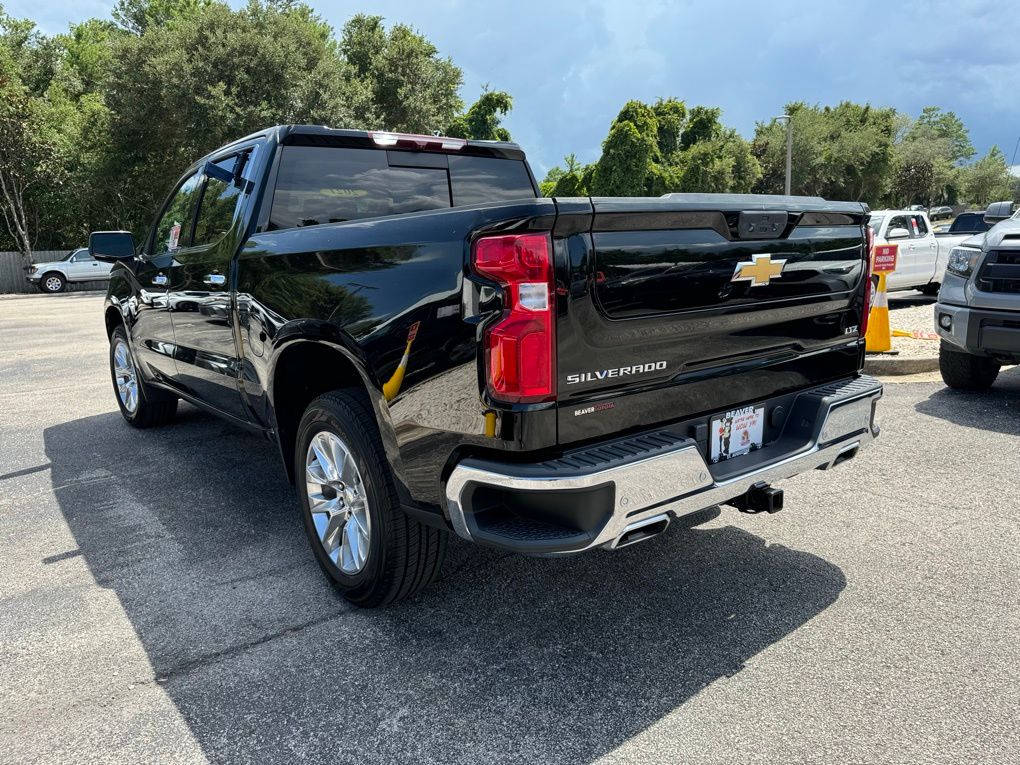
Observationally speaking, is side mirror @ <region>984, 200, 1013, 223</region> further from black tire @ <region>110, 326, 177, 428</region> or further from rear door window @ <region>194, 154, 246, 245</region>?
black tire @ <region>110, 326, 177, 428</region>

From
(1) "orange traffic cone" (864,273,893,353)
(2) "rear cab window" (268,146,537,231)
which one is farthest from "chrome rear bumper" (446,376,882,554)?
(1) "orange traffic cone" (864,273,893,353)

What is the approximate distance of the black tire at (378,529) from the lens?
2742 millimetres

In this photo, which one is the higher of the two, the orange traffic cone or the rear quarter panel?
the rear quarter panel

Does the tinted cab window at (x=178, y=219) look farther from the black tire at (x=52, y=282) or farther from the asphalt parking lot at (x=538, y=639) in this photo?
the black tire at (x=52, y=282)

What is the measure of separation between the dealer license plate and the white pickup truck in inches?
438

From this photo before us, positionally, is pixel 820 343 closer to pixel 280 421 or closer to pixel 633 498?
pixel 633 498

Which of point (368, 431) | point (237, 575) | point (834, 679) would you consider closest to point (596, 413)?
point (368, 431)

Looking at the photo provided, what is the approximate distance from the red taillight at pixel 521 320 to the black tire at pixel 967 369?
210 inches

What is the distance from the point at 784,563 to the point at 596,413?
5.12 ft

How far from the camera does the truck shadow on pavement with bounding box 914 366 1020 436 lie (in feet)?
17.9

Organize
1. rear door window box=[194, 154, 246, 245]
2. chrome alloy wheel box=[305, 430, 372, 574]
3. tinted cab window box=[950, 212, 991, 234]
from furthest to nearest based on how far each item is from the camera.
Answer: tinted cab window box=[950, 212, 991, 234]
rear door window box=[194, 154, 246, 245]
chrome alloy wheel box=[305, 430, 372, 574]

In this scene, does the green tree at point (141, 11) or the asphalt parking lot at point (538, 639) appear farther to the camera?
the green tree at point (141, 11)

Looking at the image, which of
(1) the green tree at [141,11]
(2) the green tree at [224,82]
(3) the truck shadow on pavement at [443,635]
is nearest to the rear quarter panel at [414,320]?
(3) the truck shadow on pavement at [443,635]

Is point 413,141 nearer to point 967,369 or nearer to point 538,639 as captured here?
point 538,639
